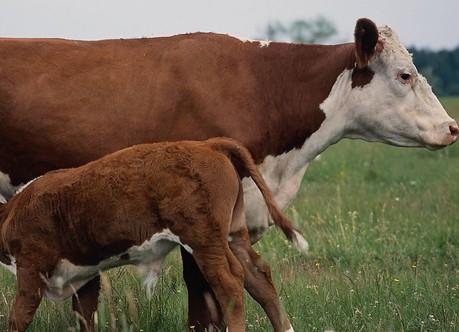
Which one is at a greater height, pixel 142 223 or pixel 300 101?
pixel 300 101

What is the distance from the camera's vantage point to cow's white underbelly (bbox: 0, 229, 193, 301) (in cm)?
605

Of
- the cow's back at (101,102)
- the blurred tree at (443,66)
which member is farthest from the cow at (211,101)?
the blurred tree at (443,66)

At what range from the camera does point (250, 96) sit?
7039mm

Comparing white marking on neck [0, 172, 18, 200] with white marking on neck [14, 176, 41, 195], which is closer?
white marking on neck [14, 176, 41, 195]

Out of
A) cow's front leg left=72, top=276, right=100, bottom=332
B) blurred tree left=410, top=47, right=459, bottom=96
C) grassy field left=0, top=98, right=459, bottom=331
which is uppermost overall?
cow's front leg left=72, top=276, right=100, bottom=332

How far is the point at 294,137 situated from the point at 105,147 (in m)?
1.26

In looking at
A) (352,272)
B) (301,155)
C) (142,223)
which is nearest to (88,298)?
(142,223)

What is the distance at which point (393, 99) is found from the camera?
7320 millimetres

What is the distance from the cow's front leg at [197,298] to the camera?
6957 mm

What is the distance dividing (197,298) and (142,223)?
1207 mm

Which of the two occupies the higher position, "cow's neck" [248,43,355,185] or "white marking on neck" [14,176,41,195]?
"cow's neck" [248,43,355,185]

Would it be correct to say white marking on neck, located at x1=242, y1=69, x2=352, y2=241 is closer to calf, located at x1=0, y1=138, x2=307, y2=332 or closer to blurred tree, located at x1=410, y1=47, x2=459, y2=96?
calf, located at x1=0, y1=138, x2=307, y2=332

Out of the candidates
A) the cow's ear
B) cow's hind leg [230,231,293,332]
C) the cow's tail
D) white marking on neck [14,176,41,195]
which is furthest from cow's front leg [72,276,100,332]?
the cow's ear

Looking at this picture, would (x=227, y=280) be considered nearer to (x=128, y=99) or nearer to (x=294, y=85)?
(x=128, y=99)
